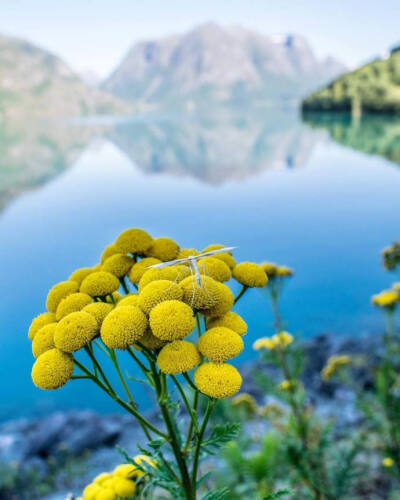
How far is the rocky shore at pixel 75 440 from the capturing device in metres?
5.77

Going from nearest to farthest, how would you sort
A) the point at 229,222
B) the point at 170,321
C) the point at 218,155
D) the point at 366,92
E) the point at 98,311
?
the point at 170,321, the point at 98,311, the point at 229,222, the point at 218,155, the point at 366,92

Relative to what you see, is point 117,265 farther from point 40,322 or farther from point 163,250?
point 40,322

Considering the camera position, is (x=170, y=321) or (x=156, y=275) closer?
(x=170, y=321)

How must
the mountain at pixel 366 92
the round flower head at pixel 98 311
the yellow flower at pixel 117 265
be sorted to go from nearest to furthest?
the round flower head at pixel 98 311
the yellow flower at pixel 117 265
the mountain at pixel 366 92

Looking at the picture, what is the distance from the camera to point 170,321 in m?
1.16

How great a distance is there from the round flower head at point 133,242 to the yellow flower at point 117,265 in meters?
0.04

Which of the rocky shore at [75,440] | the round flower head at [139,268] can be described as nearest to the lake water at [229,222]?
the rocky shore at [75,440]

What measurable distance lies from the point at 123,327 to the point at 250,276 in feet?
1.86

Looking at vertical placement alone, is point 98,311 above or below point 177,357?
above

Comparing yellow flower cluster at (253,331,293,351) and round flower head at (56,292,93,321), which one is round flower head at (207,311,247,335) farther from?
yellow flower cluster at (253,331,293,351)

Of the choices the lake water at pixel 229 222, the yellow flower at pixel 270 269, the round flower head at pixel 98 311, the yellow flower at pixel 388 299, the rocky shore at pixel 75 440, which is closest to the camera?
the round flower head at pixel 98 311

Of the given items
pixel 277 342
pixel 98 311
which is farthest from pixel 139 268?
pixel 277 342

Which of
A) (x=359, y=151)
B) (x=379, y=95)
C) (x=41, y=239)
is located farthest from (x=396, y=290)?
(x=379, y=95)

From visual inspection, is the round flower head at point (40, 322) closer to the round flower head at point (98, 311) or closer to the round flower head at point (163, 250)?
the round flower head at point (98, 311)
